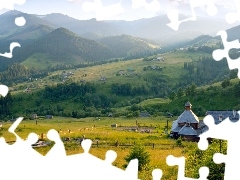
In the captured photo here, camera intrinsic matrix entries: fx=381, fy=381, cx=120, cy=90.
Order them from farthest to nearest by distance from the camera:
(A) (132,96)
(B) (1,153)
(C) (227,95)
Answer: (A) (132,96) → (C) (227,95) → (B) (1,153)

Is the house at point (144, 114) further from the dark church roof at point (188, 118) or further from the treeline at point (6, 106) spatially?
the treeline at point (6, 106)

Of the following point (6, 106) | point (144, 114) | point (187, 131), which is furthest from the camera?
point (6, 106)

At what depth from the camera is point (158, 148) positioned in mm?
48531

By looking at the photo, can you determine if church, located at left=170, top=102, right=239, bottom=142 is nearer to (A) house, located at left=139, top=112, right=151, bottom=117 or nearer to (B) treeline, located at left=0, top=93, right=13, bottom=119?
(A) house, located at left=139, top=112, right=151, bottom=117

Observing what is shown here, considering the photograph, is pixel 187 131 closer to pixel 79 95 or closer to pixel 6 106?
pixel 6 106

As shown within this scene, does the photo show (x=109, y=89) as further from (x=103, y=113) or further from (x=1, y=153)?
(x=1, y=153)

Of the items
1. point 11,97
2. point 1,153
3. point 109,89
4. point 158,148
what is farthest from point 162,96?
point 1,153

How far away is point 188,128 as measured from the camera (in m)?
62.9

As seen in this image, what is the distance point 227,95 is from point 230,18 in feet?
332

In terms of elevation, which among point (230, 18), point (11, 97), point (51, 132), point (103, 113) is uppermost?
point (11, 97)

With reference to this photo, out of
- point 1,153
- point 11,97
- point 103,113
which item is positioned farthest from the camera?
point 11,97

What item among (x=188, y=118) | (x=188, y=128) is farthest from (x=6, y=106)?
(x=188, y=128)

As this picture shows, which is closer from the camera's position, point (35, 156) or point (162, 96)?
point (35, 156)

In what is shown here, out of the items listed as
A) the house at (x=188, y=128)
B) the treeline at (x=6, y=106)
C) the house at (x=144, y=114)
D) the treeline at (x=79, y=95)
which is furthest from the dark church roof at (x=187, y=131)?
the treeline at (x=6, y=106)
